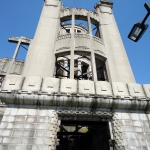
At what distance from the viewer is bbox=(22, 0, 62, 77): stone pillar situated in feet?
28.8

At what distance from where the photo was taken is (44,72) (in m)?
8.62

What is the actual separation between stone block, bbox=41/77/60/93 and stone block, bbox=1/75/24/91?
1027mm

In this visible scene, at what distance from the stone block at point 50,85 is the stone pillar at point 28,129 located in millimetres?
875

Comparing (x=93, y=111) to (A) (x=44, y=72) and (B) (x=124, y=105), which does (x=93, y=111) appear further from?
(A) (x=44, y=72)

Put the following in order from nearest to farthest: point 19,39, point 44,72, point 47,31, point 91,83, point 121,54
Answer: point 91,83 < point 44,72 < point 121,54 < point 47,31 < point 19,39

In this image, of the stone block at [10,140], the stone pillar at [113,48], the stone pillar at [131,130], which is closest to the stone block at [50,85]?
the stone block at [10,140]

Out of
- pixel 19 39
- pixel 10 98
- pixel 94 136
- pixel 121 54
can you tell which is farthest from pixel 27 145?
pixel 19 39

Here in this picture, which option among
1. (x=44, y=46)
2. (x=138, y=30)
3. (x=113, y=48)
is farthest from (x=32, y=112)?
(x=113, y=48)

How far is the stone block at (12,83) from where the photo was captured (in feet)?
20.2

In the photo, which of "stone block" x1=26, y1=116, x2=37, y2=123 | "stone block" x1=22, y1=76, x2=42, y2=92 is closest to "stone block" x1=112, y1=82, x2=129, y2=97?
"stone block" x1=22, y1=76, x2=42, y2=92

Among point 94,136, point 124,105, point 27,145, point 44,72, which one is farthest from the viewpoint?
point 94,136

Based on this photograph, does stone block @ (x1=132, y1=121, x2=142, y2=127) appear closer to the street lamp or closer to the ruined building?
the ruined building

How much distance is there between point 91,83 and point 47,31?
21.7 ft

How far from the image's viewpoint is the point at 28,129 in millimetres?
5414
